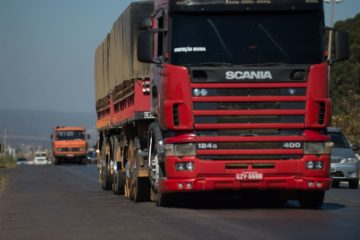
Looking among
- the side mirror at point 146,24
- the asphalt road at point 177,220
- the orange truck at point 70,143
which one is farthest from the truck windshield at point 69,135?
the side mirror at point 146,24

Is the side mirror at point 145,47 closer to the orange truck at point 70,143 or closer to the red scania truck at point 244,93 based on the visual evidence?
the red scania truck at point 244,93

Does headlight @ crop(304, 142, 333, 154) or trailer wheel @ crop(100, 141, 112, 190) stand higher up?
headlight @ crop(304, 142, 333, 154)

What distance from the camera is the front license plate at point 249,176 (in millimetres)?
17734

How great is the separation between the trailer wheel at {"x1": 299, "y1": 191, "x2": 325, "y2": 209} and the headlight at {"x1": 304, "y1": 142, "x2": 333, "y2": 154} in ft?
3.94

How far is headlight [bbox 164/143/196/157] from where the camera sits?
17641mm

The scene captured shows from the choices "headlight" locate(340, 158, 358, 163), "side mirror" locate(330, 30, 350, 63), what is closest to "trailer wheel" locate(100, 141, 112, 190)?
"headlight" locate(340, 158, 358, 163)

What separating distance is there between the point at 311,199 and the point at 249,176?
195 centimetres

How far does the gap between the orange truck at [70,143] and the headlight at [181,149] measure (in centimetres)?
5861

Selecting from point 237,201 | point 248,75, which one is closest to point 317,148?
point 248,75

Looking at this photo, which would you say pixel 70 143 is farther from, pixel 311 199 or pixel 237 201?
pixel 311 199

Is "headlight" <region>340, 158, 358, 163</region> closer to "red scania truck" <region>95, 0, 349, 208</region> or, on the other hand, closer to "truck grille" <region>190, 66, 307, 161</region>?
"red scania truck" <region>95, 0, 349, 208</region>

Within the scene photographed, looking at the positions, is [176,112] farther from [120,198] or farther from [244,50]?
[120,198]

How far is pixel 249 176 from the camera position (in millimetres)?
17750

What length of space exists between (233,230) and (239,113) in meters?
3.67
